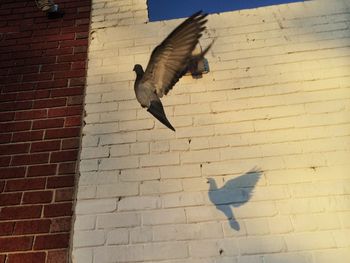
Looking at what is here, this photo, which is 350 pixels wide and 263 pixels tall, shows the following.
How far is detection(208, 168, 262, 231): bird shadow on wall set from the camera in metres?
2.27

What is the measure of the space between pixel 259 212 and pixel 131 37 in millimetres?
1641

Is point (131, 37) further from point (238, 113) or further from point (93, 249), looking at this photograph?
point (93, 249)

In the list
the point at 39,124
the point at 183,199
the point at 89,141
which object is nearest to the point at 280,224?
the point at 183,199

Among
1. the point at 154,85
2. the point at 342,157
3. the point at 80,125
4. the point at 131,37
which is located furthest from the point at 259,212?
the point at 131,37

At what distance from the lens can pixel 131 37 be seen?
308 centimetres

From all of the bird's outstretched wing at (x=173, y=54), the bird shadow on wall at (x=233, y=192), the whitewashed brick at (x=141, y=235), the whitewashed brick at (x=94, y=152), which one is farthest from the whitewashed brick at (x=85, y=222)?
the bird's outstretched wing at (x=173, y=54)

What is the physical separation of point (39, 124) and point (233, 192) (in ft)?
4.46

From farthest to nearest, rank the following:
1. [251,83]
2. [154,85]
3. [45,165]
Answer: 1. [251,83]
2. [45,165]
3. [154,85]

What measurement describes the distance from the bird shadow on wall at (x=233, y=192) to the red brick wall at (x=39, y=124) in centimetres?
84

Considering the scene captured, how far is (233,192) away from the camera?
7.60 ft

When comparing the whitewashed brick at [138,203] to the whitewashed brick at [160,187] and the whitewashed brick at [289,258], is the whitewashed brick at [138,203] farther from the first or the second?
the whitewashed brick at [289,258]

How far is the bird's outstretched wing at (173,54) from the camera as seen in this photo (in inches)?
75.9

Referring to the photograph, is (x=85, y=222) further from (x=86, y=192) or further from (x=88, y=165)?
(x=88, y=165)

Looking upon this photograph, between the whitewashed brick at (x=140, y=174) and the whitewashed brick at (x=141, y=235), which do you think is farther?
the whitewashed brick at (x=140, y=174)
